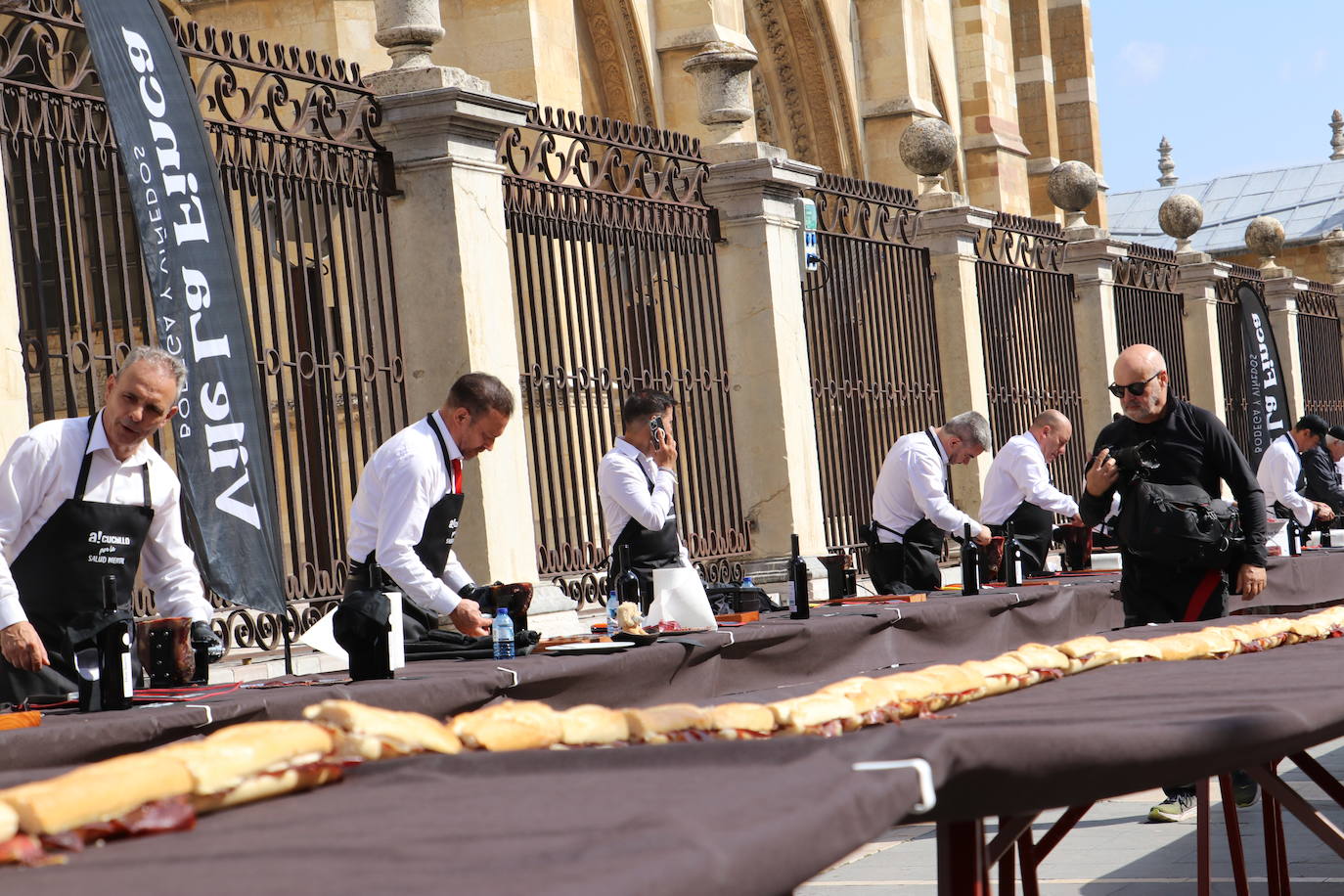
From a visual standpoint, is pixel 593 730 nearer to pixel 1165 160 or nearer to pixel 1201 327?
pixel 1201 327

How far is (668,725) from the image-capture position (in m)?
2.75

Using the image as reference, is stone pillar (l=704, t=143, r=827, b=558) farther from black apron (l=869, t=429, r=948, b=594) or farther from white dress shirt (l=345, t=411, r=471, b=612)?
white dress shirt (l=345, t=411, r=471, b=612)

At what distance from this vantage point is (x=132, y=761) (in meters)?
2.16

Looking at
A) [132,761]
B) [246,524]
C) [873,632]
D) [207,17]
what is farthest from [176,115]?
[207,17]

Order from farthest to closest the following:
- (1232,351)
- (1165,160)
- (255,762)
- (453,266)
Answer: (1165,160) → (1232,351) → (453,266) → (255,762)

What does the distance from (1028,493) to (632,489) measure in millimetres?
3868

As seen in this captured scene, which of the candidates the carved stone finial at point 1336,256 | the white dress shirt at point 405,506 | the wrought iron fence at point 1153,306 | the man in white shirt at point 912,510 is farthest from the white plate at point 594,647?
the carved stone finial at point 1336,256

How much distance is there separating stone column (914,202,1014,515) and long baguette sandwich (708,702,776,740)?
12496 millimetres

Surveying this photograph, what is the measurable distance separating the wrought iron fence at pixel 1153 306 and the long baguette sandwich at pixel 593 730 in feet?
54.2

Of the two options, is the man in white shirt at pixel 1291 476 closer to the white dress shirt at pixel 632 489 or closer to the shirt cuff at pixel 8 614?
the white dress shirt at pixel 632 489

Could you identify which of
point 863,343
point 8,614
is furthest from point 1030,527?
point 8,614

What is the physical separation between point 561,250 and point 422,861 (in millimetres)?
8859

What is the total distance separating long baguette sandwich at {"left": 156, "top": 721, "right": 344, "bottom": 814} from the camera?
2184 millimetres

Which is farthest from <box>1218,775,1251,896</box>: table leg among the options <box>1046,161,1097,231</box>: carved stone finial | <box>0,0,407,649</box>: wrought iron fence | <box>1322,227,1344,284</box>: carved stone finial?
<box>1322,227,1344,284</box>: carved stone finial
